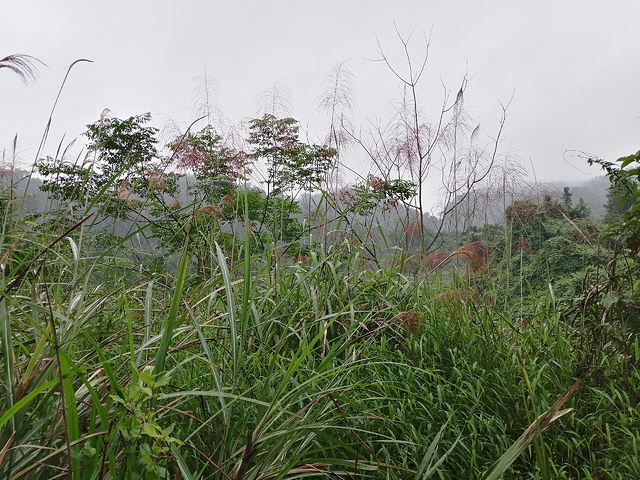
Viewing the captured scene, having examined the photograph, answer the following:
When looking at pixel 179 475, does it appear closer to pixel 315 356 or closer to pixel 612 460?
pixel 315 356

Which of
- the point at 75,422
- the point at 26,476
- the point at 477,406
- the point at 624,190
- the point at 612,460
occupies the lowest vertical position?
the point at 612,460

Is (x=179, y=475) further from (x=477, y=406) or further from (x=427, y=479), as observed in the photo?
(x=477, y=406)

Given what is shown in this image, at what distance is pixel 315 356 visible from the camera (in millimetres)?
2129

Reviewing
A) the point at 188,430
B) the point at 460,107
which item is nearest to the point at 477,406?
the point at 188,430

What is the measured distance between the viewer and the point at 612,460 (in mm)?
1679

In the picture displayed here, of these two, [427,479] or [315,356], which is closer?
[427,479]

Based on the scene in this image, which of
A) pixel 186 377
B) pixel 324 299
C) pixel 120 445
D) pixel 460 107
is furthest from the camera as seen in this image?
pixel 460 107

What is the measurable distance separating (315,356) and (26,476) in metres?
1.25

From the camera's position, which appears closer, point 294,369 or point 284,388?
point 294,369

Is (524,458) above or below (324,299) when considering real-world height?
below

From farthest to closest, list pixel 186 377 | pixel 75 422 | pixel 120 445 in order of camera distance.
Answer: pixel 186 377 → pixel 120 445 → pixel 75 422

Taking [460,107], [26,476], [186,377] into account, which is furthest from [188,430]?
[460,107]

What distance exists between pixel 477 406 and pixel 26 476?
1507 millimetres

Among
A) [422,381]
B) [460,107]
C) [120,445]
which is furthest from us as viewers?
[460,107]
